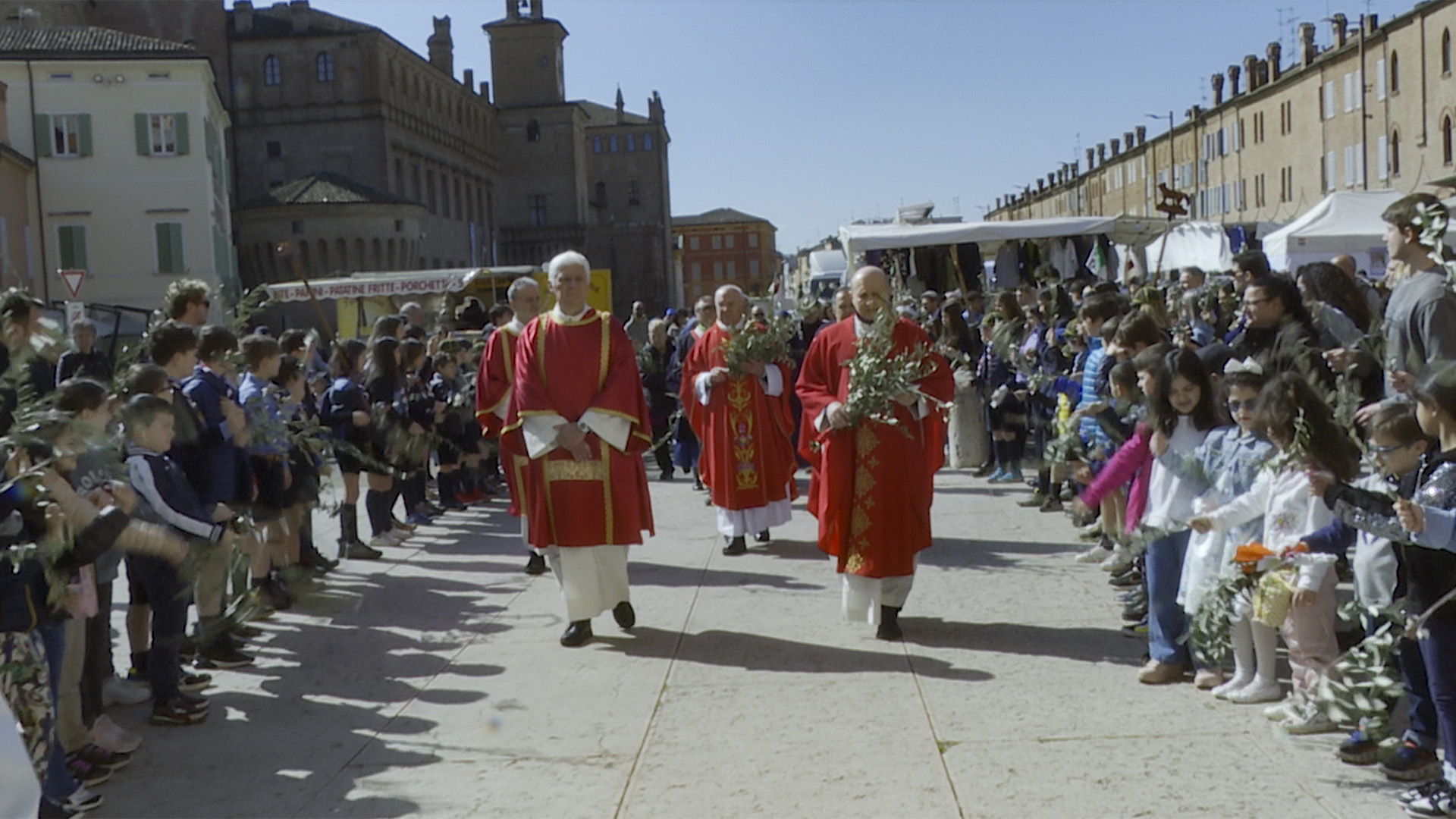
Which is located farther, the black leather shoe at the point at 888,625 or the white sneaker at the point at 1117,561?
the white sneaker at the point at 1117,561

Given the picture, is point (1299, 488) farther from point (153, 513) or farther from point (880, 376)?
point (153, 513)

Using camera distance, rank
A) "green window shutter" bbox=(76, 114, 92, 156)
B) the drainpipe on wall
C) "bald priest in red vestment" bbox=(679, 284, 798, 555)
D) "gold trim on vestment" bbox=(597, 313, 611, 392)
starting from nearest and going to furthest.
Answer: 1. "gold trim on vestment" bbox=(597, 313, 611, 392)
2. "bald priest in red vestment" bbox=(679, 284, 798, 555)
3. the drainpipe on wall
4. "green window shutter" bbox=(76, 114, 92, 156)

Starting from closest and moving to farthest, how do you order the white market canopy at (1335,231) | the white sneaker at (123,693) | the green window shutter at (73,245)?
the white sneaker at (123,693)
the white market canopy at (1335,231)
the green window shutter at (73,245)

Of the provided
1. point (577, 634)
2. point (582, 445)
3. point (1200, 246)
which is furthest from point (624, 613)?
point (1200, 246)

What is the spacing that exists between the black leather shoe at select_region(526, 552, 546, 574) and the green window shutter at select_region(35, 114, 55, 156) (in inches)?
1671

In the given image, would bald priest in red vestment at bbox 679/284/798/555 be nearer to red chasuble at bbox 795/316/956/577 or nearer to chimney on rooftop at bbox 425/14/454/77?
red chasuble at bbox 795/316/956/577

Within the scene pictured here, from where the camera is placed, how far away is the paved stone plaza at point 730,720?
17.2 feet

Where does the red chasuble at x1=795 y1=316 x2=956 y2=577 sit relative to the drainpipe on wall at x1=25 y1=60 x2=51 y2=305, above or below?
below

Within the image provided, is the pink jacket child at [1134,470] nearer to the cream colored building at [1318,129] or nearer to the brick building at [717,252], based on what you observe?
the cream colored building at [1318,129]

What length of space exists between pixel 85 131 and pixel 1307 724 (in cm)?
4833

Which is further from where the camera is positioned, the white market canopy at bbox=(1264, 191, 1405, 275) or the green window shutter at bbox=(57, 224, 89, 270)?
the green window shutter at bbox=(57, 224, 89, 270)

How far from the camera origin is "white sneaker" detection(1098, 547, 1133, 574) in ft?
28.9

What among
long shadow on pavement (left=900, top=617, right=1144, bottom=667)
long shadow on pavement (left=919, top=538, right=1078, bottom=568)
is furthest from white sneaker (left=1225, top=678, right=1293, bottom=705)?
long shadow on pavement (left=919, top=538, right=1078, bottom=568)

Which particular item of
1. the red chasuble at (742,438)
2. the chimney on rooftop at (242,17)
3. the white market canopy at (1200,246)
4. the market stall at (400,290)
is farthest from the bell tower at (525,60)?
the red chasuble at (742,438)
